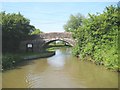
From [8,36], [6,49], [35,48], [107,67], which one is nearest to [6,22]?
[8,36]

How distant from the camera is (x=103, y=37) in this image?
70.0 feet

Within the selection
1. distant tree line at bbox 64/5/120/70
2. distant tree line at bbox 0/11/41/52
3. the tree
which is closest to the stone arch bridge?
distant tree line at bbox 0/11/41/52

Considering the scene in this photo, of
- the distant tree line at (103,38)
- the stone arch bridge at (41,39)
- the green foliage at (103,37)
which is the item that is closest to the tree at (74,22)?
the stone arch bridge at (41,39)

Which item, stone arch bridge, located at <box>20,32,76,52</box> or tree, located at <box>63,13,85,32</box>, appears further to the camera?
tree, located at <box>63,13,85,32</box>

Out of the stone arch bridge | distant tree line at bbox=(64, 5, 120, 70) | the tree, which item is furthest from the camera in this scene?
the tree

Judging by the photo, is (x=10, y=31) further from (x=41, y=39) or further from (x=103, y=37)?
(x=103, y=37)

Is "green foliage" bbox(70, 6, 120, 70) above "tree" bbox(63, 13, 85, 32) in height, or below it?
below

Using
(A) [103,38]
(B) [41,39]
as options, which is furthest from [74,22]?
(A) [103,38]

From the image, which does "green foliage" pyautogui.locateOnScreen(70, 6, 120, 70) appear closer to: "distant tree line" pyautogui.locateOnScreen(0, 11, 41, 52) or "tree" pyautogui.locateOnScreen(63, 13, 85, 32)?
"distant tree line" pyautogui.locateOnScreen(0, 11, 41, 52)

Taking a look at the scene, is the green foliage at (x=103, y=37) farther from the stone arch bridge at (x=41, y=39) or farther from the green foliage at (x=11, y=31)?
the green foliage at (x=11, y=31)

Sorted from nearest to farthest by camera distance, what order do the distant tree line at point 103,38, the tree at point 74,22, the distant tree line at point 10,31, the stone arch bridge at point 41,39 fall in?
the distant tree line at point 103,38
the distant tree line at point 10,31
the stone arch bridge at point 41,39
the tree at point 74,22

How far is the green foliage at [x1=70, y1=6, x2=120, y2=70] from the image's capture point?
1831 centimetres

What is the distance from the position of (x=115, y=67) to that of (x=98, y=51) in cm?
522

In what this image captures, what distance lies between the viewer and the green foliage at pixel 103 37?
18.3m
